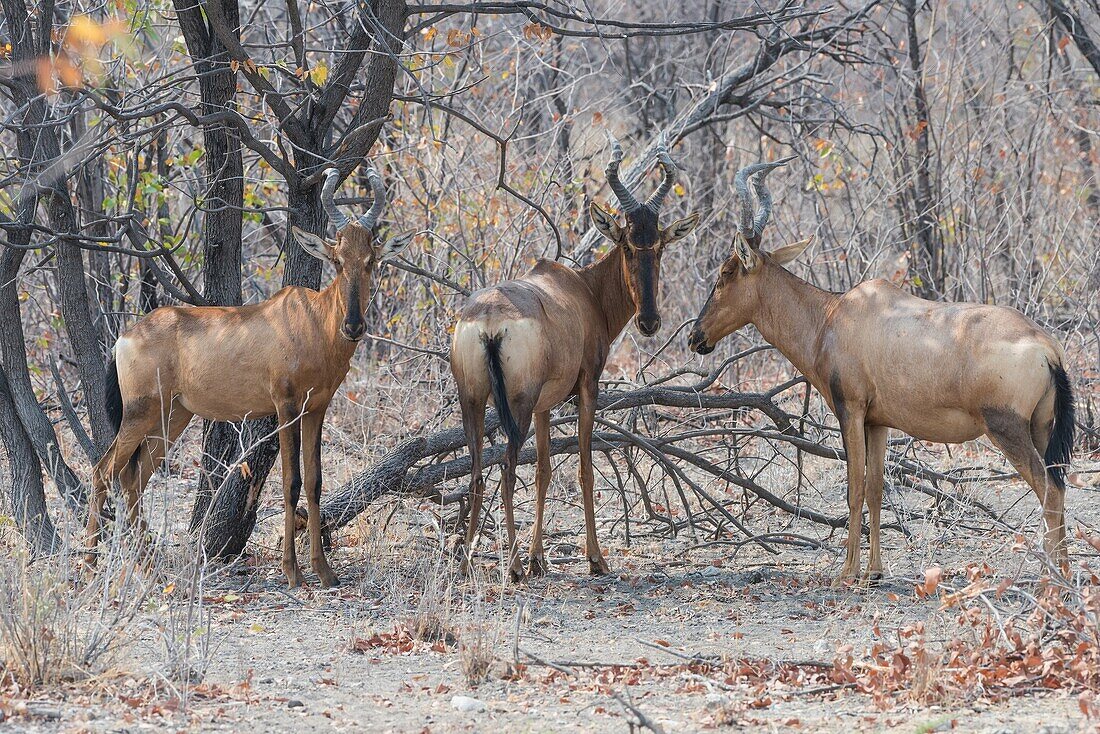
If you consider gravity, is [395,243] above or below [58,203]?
below

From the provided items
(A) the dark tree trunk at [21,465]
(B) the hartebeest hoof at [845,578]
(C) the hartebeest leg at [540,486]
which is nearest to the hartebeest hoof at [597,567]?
(C) the hartebeest leg at [540,486]

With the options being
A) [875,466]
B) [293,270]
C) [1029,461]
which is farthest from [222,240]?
[1029,461]

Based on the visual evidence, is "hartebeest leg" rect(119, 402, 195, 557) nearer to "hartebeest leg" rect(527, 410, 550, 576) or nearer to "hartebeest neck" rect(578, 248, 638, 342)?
"hartebeest leg" rect(527, 410, 550, 576)

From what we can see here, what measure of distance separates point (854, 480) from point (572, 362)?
198cm

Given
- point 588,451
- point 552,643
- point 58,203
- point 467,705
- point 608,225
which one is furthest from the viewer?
point 608,225

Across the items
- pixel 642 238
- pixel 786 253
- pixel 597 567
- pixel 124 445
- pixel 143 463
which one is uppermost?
pixel 642 238

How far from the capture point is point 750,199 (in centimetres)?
852

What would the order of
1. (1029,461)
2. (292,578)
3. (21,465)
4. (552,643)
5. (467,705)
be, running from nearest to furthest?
(467,705) → (552,643) → (1029,461) → (292,578) → (21,465)

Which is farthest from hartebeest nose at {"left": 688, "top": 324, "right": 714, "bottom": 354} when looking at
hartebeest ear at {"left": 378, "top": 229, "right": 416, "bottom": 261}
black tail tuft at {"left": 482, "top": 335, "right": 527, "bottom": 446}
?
hartebeest ear at {"left": 378, "top": 229, "right": 416, "bottom": 261}

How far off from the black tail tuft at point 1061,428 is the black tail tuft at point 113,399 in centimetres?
586

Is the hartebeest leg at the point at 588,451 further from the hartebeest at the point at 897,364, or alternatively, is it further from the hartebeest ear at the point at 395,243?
the hartebeest ear at the point at 395,243

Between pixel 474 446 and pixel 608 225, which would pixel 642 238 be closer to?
pixel 608 225

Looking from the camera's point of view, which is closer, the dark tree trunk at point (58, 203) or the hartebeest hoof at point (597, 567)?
the dark tree trunk at point (58, 203)

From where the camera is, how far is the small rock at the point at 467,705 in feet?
18.1
